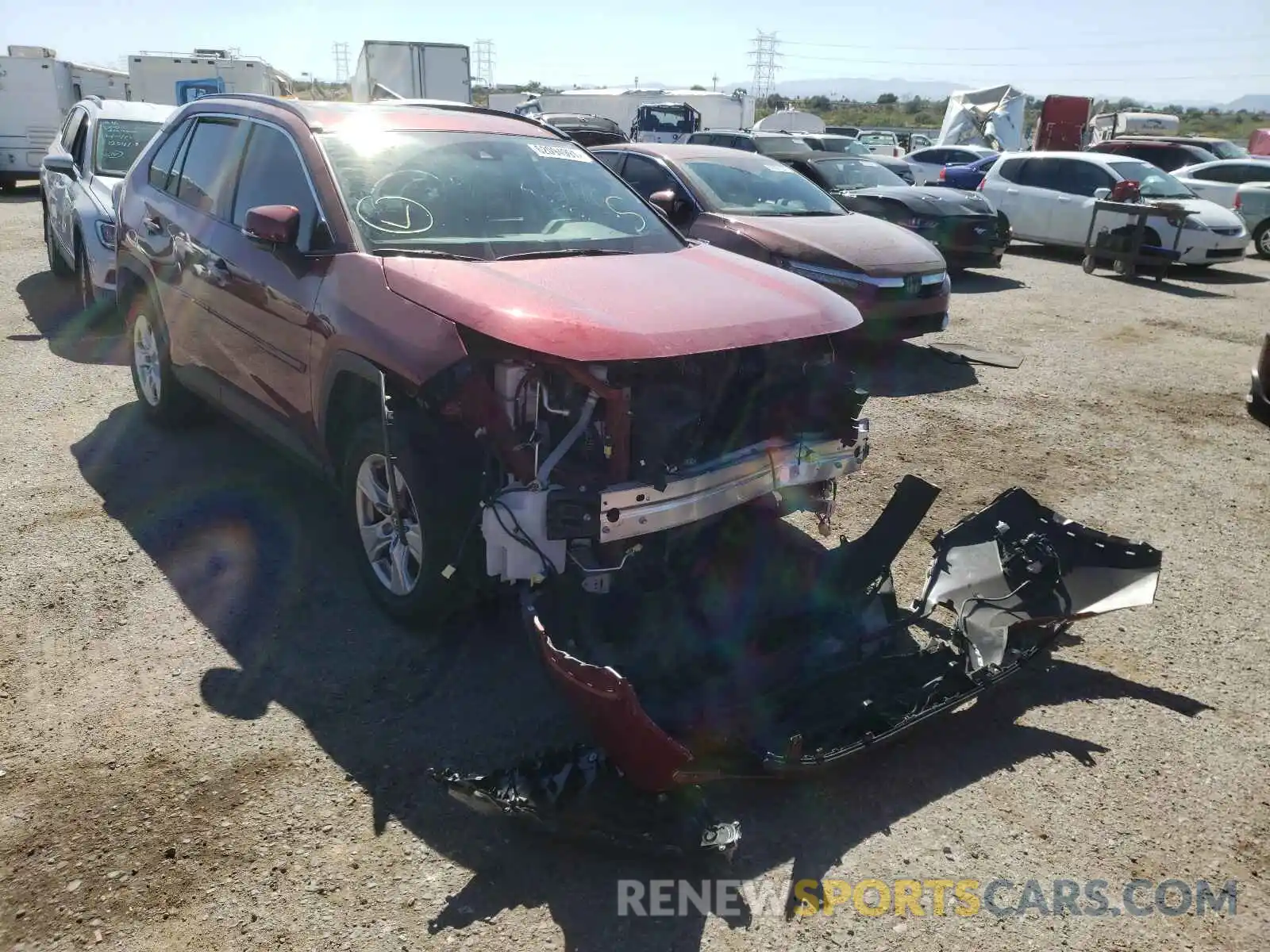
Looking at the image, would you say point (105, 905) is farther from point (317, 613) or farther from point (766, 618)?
point (766, 618)

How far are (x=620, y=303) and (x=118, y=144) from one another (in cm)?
829

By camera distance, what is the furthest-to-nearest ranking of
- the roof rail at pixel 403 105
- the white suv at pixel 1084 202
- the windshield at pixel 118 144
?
1. the white suv at pixel 1084 202
2. the windshield at pixel 118 144
3. the roof rail at pixel 403 105

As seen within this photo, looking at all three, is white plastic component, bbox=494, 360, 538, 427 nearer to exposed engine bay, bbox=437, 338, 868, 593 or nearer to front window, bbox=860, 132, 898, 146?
exposed engine bay, bbox=437, 338, 868, 593

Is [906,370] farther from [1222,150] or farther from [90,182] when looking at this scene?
[1222,150]

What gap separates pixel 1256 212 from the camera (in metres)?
17.0

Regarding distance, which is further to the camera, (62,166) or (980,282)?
(980,282)

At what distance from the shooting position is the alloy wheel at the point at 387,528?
12.1ft

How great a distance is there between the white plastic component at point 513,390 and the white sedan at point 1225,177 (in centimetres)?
1771

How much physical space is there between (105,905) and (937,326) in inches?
292

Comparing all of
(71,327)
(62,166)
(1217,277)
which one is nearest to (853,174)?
(1217,277)

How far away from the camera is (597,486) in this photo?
3.25 m

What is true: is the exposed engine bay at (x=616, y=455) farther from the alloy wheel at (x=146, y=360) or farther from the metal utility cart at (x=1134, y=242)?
the metal utility cart at (x=1134, y=242)

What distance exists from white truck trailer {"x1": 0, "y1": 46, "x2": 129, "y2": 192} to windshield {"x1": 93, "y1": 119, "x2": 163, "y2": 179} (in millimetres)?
12342

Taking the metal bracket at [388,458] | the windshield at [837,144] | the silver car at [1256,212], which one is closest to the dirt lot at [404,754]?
the metal bracket at [388,458]
